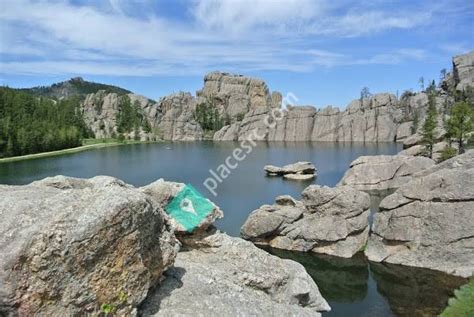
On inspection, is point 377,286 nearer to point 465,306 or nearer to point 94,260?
point 465,306

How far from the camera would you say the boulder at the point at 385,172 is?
54.8m

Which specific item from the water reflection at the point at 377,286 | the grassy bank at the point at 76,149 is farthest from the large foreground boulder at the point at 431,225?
the grassy bank at the point at 76,149

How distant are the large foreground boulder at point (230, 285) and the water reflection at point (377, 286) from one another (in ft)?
27.5

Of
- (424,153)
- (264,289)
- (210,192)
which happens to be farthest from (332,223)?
(424,153)

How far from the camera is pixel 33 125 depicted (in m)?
125

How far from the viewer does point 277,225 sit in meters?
34.2

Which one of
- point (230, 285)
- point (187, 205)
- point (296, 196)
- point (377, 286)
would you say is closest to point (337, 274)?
point (377, 286)

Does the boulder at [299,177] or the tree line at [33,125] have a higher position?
the tree line at [33,125]

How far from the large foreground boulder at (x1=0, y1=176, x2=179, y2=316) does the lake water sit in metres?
16.1

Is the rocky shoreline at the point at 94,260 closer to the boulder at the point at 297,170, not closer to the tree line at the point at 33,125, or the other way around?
the boulder at the point at 297,170

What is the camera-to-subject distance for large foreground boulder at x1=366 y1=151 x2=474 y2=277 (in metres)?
27.6

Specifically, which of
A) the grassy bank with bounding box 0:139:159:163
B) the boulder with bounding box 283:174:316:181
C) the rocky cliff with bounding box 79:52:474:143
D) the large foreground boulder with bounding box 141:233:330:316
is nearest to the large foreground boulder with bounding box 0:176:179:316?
the large foreground boulder with bounding box 141:233:330:316

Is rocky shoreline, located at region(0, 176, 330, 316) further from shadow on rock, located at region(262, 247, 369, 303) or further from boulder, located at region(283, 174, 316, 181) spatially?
boulder, located at region(283, 174, 316, 181)

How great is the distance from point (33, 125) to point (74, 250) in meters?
129
